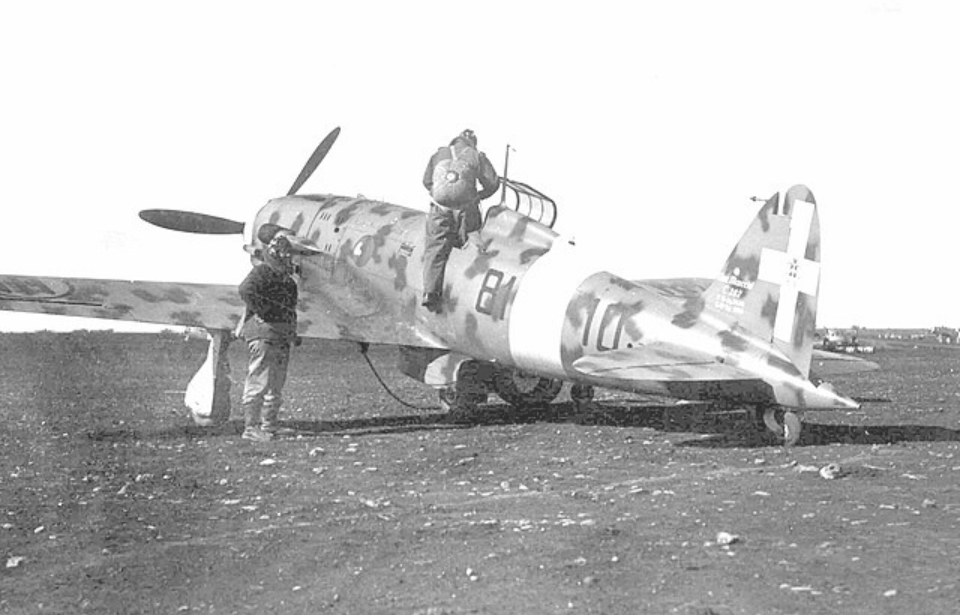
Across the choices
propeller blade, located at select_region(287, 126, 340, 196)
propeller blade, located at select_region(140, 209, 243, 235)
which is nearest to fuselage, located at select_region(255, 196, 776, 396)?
propeller blade, located at select_region(140, 209, 243, 235)

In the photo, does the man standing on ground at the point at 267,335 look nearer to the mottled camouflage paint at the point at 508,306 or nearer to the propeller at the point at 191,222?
the mottled camouflage paint at the point at 508,306

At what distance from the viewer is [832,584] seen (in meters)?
4.59

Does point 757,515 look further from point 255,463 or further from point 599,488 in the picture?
point 255,463

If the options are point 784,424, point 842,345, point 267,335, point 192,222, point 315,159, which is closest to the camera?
point 784,424

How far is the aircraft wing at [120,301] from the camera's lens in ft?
34.3

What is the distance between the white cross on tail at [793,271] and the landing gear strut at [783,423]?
67 cm

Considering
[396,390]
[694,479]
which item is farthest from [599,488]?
[396,390]

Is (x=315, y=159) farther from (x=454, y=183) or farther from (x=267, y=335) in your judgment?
(x=267, y=335)

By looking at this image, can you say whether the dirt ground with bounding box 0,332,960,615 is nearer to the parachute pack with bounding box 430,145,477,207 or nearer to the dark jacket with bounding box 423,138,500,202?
the parachute pack with bounding box 430,145,477,207

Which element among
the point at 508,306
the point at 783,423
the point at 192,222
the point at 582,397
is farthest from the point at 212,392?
the point at 783,423

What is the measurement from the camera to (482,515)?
627 centimetres

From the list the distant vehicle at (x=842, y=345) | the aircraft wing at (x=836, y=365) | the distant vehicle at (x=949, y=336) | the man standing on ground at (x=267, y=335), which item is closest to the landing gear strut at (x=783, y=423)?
the aircraft wing at (x=836, y=365)

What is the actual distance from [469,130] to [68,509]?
6.43m

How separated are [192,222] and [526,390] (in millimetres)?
5673
